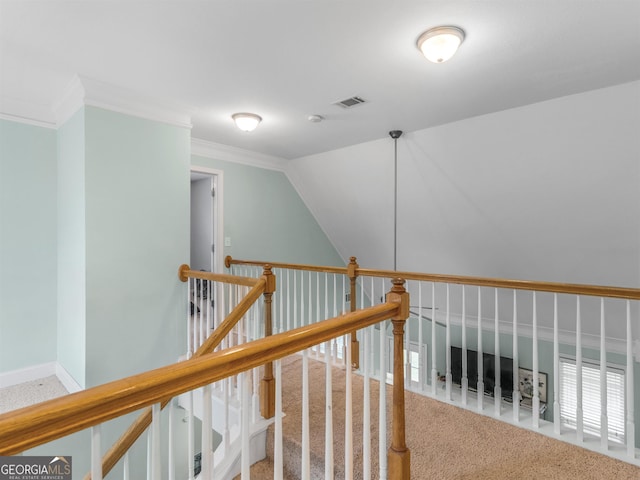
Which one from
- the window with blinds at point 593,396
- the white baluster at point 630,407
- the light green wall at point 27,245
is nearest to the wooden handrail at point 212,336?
the light green wall at point 27,245

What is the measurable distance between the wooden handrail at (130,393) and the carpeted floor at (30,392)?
2715 mm

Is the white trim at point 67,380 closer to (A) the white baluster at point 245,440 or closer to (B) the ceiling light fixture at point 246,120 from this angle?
(A) the white baluster at point 245,440

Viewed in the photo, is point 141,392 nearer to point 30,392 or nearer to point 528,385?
point 30,392

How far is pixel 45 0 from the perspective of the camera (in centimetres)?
178

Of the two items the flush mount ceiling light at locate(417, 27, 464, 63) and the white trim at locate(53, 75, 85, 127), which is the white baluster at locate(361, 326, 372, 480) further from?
the white trim at locate(53, 75, 85, 127)

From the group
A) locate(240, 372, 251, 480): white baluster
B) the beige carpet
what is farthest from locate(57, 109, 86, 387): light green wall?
locate(240, 372, 251, 480): white baluster

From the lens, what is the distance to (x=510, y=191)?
357cm

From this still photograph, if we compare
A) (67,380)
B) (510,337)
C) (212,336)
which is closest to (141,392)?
(212,336)

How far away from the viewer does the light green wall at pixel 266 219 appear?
450 cm

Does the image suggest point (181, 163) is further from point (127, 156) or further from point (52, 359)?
point (52, 359)

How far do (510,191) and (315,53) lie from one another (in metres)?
2.48

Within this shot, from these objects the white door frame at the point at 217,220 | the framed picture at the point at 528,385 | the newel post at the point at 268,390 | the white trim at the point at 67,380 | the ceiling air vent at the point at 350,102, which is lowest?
the framed picture at the point at 528,385

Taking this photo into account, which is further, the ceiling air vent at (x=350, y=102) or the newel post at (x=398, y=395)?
the ceiling air vent at (x=350, y=102)

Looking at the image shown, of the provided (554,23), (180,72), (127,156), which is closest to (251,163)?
(127,156)
